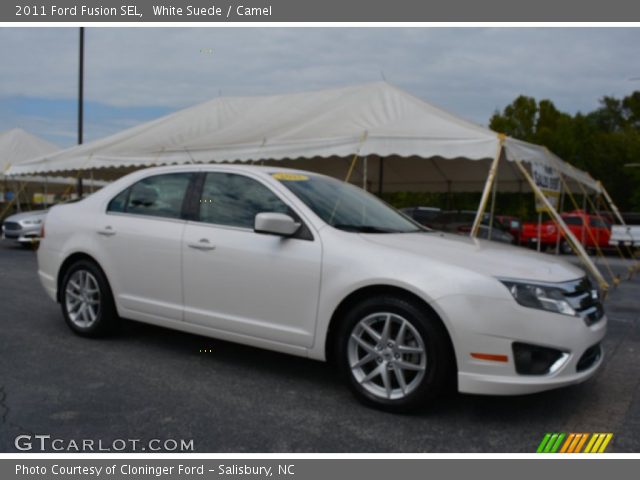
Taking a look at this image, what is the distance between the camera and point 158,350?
5.07 metres

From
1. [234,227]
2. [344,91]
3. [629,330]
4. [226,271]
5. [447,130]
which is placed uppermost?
[344,91]

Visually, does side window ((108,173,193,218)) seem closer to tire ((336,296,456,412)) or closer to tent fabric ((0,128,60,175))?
tire ((336,296,456,412))

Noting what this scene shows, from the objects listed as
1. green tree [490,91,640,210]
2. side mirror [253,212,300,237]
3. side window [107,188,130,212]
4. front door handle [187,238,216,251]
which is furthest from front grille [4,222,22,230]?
green tree [490,91,640,210]

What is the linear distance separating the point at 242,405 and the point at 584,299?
7.07 feet

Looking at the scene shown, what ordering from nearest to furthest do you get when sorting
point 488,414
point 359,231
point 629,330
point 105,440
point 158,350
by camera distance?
point 105,440 → point 488,414 → point 359,231 → point 158,350 → point 629,330

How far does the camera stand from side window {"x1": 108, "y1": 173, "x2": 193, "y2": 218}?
193 inches

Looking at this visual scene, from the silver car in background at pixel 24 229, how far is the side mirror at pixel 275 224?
12.8 meters

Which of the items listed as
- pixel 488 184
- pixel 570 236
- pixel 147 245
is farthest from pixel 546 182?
pixel 147 245

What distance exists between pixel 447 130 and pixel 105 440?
8.28m

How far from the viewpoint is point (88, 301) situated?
17.4 ft

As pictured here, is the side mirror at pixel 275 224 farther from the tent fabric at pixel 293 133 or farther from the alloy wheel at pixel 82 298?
the tent fabric at pixel 293 133

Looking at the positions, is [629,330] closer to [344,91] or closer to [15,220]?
[344,91]

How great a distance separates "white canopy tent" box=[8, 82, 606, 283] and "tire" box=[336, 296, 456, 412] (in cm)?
600

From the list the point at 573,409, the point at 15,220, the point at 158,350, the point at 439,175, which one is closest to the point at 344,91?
the point at 439,175
